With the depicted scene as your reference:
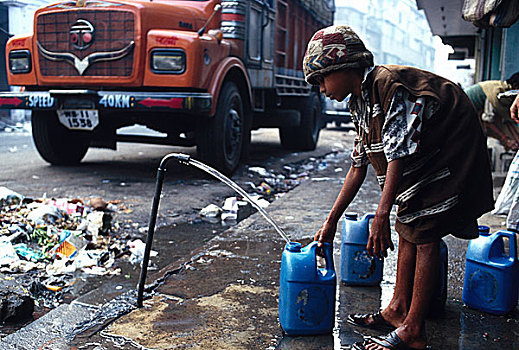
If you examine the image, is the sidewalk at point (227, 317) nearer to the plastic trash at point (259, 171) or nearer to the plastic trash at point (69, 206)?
the plastic trash at point (69, 206)

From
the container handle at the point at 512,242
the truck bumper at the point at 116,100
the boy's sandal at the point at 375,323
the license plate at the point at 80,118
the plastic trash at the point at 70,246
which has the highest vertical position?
the truck bumper at the point at 116,100

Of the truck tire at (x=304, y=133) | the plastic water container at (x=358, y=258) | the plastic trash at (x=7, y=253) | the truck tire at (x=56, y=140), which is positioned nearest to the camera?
the plastic water container at (x=358, y=258)

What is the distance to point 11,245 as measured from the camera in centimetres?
364

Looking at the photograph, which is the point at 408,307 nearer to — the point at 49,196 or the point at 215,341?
the point at 215,341

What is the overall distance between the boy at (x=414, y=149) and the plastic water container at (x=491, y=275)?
444mm

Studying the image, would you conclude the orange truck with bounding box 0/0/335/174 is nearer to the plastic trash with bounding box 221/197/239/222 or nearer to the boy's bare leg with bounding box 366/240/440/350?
the plastic trash with bounding box 221/197/239/222

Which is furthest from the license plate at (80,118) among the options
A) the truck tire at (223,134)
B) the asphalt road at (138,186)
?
the truck tire at (223,134)

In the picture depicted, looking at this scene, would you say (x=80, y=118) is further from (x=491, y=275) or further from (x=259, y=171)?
(x=491, y=275)

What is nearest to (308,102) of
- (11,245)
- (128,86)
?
(128,86)

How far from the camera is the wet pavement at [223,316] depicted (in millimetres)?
2270

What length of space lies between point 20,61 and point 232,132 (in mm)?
2668

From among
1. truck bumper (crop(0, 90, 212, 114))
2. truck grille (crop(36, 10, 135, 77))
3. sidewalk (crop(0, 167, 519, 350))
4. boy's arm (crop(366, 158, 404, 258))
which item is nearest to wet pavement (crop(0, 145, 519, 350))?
sidewalk (crop(0, 167, 519, 350))

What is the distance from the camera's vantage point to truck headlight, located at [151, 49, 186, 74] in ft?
18.7

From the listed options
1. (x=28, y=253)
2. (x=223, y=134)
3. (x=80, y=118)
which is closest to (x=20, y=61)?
(x=80, y=118)
